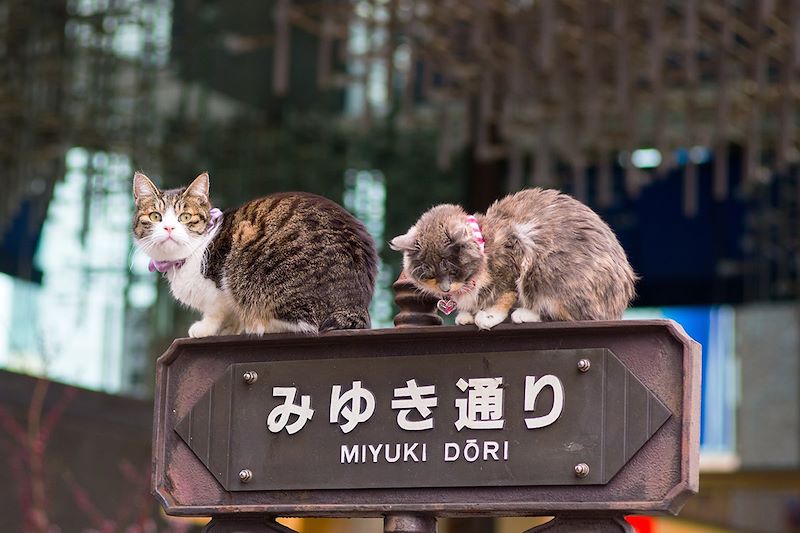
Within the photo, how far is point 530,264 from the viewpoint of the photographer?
1.71 m

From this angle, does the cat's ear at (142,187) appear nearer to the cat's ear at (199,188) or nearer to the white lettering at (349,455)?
the cat's ear at (199,188)

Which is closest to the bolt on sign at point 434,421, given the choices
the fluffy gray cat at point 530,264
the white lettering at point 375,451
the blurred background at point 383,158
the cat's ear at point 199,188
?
the white lettering at point 375,451

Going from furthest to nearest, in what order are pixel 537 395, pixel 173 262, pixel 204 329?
1. pixel 173 262
2. pixel 204 329
3. pixel 537 395

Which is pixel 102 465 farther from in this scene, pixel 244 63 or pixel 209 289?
pixel 209 289

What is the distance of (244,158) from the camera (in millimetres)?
8773

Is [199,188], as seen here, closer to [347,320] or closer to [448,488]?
[347,320]

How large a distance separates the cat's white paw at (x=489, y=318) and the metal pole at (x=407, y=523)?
0.24 meters

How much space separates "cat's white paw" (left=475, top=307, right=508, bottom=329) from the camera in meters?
1.54

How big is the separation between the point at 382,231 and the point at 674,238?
2.10 meters

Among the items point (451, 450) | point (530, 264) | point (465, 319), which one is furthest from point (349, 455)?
point (530, 264)

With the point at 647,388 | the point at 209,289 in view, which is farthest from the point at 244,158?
the point at 647,388

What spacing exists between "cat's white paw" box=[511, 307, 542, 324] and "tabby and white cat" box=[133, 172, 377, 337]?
0.26m

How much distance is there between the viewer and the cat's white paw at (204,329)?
1.85 metres

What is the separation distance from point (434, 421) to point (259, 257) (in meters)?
0.52
